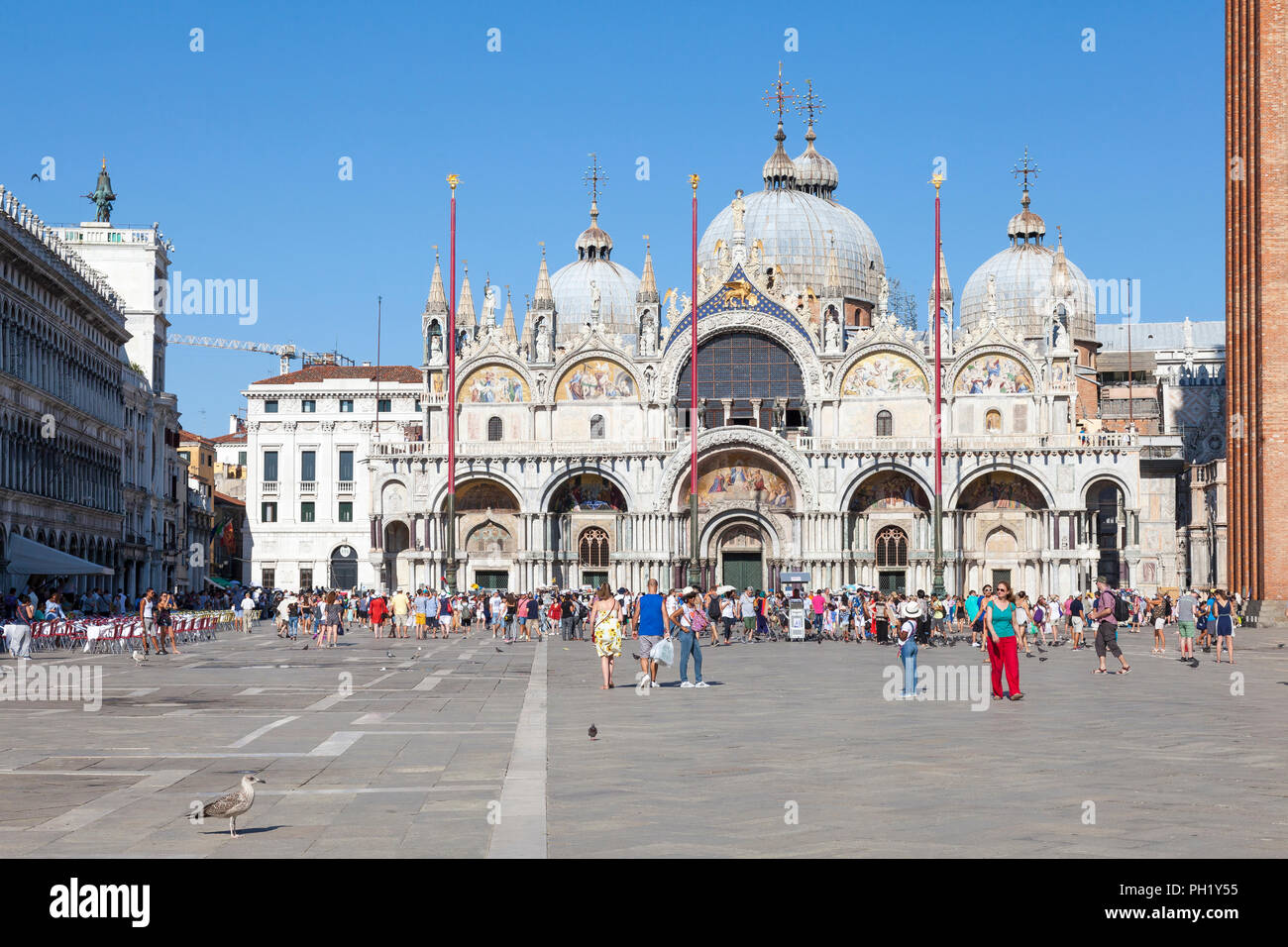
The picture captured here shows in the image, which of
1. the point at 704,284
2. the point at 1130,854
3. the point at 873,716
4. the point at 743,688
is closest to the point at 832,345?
the point at 704,284

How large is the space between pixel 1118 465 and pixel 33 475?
1644 inches

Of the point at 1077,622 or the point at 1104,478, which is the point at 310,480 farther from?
the point at 1077,622

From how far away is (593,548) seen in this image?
73.1 meters

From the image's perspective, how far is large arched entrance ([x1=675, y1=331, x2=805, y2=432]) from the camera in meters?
72.5

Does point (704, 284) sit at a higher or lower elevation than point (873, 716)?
higher

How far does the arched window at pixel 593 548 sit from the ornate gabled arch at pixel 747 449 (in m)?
3.85

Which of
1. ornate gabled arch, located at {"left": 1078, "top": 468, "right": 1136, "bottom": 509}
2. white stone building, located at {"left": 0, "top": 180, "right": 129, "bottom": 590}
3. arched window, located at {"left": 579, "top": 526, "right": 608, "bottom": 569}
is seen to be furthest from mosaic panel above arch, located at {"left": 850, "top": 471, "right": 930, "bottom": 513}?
white stone building, located at {"left": 0, "top": 180, "right": 129, "bottom": 590}

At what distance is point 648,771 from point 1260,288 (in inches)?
1572

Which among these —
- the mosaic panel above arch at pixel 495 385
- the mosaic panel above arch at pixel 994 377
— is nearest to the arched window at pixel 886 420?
the mosaic panel above arch at pixel 994 377

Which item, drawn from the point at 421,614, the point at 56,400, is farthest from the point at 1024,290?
the point at 56,400

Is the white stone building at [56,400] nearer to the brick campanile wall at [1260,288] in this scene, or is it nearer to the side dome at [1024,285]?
the brick campanile wall at [1260,288]

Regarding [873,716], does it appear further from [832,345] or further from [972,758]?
[832,345]

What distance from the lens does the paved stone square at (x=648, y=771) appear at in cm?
1011
